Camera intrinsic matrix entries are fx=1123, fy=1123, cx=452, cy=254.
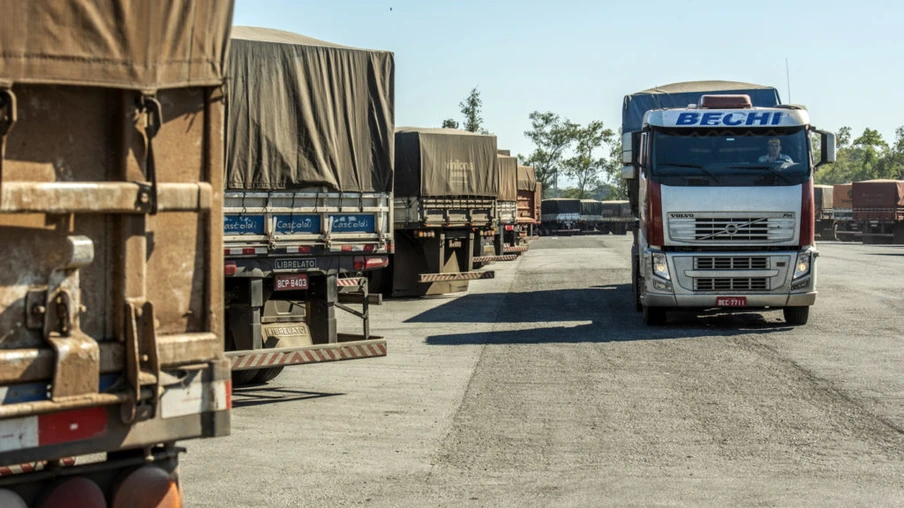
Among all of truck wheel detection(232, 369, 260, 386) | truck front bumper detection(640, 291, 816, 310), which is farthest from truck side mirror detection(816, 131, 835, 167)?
truck wheel detection(232, 369, 260, 386)

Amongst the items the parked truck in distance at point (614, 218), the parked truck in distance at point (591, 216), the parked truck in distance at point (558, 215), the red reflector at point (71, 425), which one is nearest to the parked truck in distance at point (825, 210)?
the parked truck in distance at point (558, 215)

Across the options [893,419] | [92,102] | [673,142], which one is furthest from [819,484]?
[673,142]

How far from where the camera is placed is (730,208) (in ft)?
51.6

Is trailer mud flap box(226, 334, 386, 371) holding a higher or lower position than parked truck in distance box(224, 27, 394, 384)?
lower

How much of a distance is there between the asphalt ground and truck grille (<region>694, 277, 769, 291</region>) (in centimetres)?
62

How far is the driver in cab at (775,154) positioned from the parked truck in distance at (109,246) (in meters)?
12.2

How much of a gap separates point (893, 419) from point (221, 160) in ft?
21.9

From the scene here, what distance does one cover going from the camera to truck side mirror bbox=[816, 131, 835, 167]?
16047 mm

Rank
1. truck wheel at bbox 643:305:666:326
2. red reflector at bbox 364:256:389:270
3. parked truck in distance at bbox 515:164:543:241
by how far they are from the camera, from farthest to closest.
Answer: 1. parked truck in distance at bbox 515:164:543:241
2. truck wheel at bbox 643:305:666:326
3. red reflector at bbox 364:256:389:270

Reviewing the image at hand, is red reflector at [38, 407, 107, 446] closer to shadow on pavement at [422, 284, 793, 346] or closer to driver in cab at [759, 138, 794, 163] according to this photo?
shadow on pavement at [422, 284, 793, 346]

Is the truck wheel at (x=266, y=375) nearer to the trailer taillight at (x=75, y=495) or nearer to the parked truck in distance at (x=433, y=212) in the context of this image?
the trailer taillight at (x=75, y=495)

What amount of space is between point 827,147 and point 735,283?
2.41 metres

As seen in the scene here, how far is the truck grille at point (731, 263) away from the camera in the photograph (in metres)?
15.8

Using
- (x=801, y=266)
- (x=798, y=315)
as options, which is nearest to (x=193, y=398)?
(x=801, y=266)
